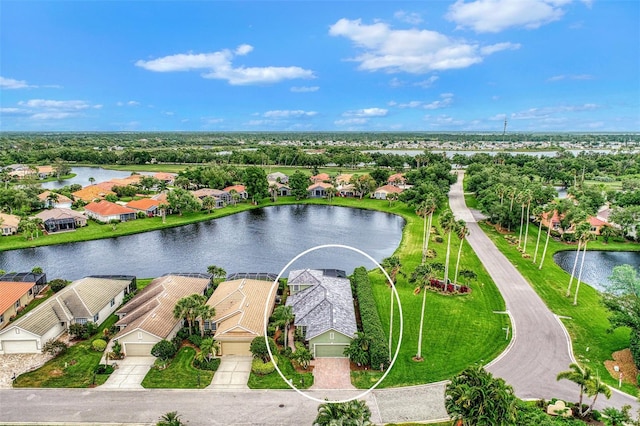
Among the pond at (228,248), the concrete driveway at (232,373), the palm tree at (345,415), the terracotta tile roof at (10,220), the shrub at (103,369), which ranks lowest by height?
the pond at (228,248)

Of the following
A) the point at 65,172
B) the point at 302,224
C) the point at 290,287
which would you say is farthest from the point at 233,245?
the point at 65,172

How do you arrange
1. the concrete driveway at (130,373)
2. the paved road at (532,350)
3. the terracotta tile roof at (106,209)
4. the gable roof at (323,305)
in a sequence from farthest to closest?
the terracotta tile roof at (106,209) < the gable roof at (323,305) < the concrete driveway at (130,373) < the paved road at (532,350)

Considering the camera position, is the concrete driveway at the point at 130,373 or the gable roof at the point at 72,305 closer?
the concrete driveway at the point at 130,373

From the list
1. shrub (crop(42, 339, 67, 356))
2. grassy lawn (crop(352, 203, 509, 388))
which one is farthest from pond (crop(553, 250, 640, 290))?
shrub (crop(42, 339, 67, 356))

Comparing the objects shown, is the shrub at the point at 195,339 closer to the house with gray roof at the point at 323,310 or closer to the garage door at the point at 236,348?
the garage door at the point at 236,348

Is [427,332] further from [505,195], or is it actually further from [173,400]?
[505,195]

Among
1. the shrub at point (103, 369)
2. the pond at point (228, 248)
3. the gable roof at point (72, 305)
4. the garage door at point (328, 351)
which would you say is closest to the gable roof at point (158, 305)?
the gable roof at point (72, 305)

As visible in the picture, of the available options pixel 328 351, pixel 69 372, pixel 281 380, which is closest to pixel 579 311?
pixel 328 351

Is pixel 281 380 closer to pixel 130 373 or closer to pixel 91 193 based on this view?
pixel 130 373

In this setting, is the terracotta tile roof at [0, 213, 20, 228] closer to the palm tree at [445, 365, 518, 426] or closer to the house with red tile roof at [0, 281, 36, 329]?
the house with red tile roof at [0, 281, 36, 329]
